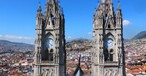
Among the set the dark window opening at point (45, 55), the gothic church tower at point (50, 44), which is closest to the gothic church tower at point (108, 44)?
the gothic church tower at point (50, 44)

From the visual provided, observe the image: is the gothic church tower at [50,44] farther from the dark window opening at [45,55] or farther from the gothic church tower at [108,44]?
the gothic church tower at [108,44]

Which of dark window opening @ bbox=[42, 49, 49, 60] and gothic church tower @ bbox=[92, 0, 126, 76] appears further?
dark window opening @ bbox=[42, 49, 49, 60]

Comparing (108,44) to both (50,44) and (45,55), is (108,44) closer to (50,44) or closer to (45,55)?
(50,44)

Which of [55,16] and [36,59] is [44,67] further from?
[55,16]

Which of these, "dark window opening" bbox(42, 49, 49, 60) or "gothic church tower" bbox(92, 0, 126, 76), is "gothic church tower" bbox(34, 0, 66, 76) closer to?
"dark window opening" bbox(42, 49, 49, 60)

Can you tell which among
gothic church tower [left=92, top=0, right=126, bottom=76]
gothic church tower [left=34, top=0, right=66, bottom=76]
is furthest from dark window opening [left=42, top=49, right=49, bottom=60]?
gothic church tower [left=92, top=0, right=126, bottom=76]
